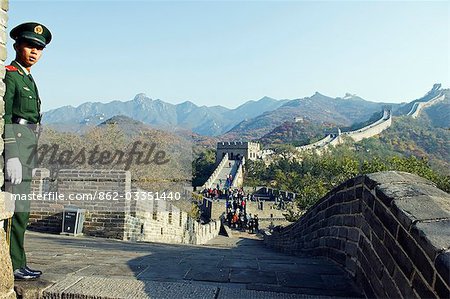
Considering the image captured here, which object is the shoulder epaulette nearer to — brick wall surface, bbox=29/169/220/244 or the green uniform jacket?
the green uniform jacket

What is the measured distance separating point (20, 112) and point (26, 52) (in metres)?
0.47

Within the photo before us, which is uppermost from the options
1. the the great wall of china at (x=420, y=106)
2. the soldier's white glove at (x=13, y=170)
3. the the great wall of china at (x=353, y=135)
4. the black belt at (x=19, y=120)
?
the the great wall of china at (x=420, y=106)

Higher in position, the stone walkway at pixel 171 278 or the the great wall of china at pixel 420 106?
the the great wall of china at pixel 420 106

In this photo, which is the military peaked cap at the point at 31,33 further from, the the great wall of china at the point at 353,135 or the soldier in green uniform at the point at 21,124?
the the great wall of china at the point at 353,135

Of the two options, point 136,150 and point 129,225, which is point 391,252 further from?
point 136,150

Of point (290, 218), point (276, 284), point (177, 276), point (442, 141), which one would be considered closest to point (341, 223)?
point (276, 284)

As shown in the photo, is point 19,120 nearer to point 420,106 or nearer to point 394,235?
point 394,235

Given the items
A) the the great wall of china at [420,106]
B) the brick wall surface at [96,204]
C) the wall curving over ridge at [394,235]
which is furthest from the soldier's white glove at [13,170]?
the the great wall of china at [420,106]

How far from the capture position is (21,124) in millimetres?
2672

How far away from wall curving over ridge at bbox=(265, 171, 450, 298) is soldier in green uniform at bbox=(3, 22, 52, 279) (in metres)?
2.48

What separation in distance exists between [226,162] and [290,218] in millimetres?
29873

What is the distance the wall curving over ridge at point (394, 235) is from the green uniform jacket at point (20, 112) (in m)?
2.61

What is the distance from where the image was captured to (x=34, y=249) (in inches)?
180

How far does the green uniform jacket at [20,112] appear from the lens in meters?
2.54
